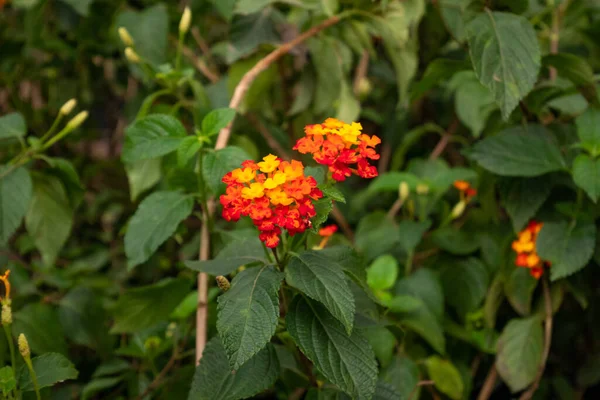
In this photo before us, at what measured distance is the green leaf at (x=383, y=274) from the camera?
98 centimetres

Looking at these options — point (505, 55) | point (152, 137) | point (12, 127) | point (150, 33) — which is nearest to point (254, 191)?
point (152, 137)

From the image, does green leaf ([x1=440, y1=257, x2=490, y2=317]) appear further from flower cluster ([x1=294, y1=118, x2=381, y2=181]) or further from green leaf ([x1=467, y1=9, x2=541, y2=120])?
flower cluster ([x1=294, y1=118, x2=381, y2=181])

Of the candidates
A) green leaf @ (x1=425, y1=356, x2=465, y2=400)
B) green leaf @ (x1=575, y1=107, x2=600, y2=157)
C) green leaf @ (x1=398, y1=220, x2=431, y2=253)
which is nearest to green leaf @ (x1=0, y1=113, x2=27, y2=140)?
green leaf @ (x1=398, y1=220, x2=431, y2=253)

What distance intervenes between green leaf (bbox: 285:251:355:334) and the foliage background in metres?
0.12

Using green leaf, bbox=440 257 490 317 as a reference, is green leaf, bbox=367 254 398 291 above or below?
above

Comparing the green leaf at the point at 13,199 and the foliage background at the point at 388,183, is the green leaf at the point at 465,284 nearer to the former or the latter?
the foliage background at the point at 388,183

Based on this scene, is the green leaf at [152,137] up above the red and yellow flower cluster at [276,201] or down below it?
below

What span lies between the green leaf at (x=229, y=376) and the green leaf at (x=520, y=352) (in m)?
0.45

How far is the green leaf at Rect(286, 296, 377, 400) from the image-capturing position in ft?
2.04

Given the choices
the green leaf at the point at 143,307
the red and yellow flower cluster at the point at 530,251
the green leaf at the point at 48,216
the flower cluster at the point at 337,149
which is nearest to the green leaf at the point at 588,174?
the red and yellow flower cluster at the point at 530,251

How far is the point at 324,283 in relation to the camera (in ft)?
2.02

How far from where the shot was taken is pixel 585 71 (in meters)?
0.93

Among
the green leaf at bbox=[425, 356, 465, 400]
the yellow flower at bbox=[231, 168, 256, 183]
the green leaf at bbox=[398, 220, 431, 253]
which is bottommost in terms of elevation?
the green leaf at bbox=[425, 356, 465, 400]

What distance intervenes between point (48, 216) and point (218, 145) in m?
0.35
